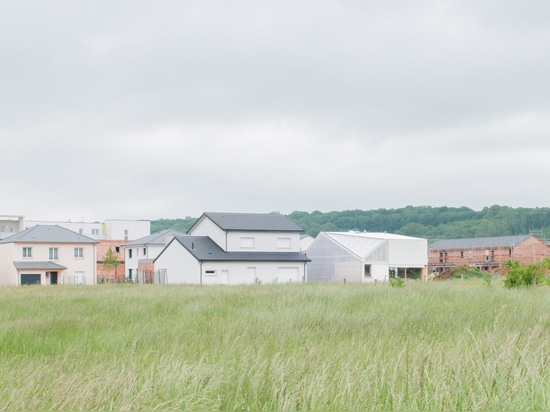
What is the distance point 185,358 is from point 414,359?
2.84m

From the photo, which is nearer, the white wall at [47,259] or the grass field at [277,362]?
the grass field at [277,362]

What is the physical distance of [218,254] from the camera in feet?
156

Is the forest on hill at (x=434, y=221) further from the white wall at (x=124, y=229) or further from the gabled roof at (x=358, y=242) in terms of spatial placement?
the gabled roof at (x=358, y=242)

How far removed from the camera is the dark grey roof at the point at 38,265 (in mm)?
54312

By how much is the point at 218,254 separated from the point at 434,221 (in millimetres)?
80708

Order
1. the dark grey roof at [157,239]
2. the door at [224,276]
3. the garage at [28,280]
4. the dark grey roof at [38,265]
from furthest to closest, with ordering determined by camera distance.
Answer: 1. the dark grey roof at [157,239]
2. the garage at [28,280]
3. the dark grey roof at [38,265]
4. the door at [224,276]

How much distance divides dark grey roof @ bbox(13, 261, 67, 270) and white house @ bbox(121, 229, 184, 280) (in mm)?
11537

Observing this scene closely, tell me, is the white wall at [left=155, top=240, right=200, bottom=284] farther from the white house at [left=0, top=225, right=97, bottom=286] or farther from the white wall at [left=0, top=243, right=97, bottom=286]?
the white house at [left=0, top=225, right=97, bottom=286]

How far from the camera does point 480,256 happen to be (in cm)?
8588

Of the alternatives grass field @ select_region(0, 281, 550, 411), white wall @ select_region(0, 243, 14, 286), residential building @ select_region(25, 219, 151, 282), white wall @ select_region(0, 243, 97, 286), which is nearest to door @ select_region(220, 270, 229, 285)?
white wall @ select_region(0, 243, 97, 286)

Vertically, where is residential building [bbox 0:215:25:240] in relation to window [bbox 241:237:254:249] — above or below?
above

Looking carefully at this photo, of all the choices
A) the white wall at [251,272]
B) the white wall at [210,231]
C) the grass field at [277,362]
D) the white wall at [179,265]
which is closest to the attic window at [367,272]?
the white wall at [251,272]

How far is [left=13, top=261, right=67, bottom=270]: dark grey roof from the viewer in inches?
2138

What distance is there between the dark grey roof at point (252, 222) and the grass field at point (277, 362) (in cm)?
3565
